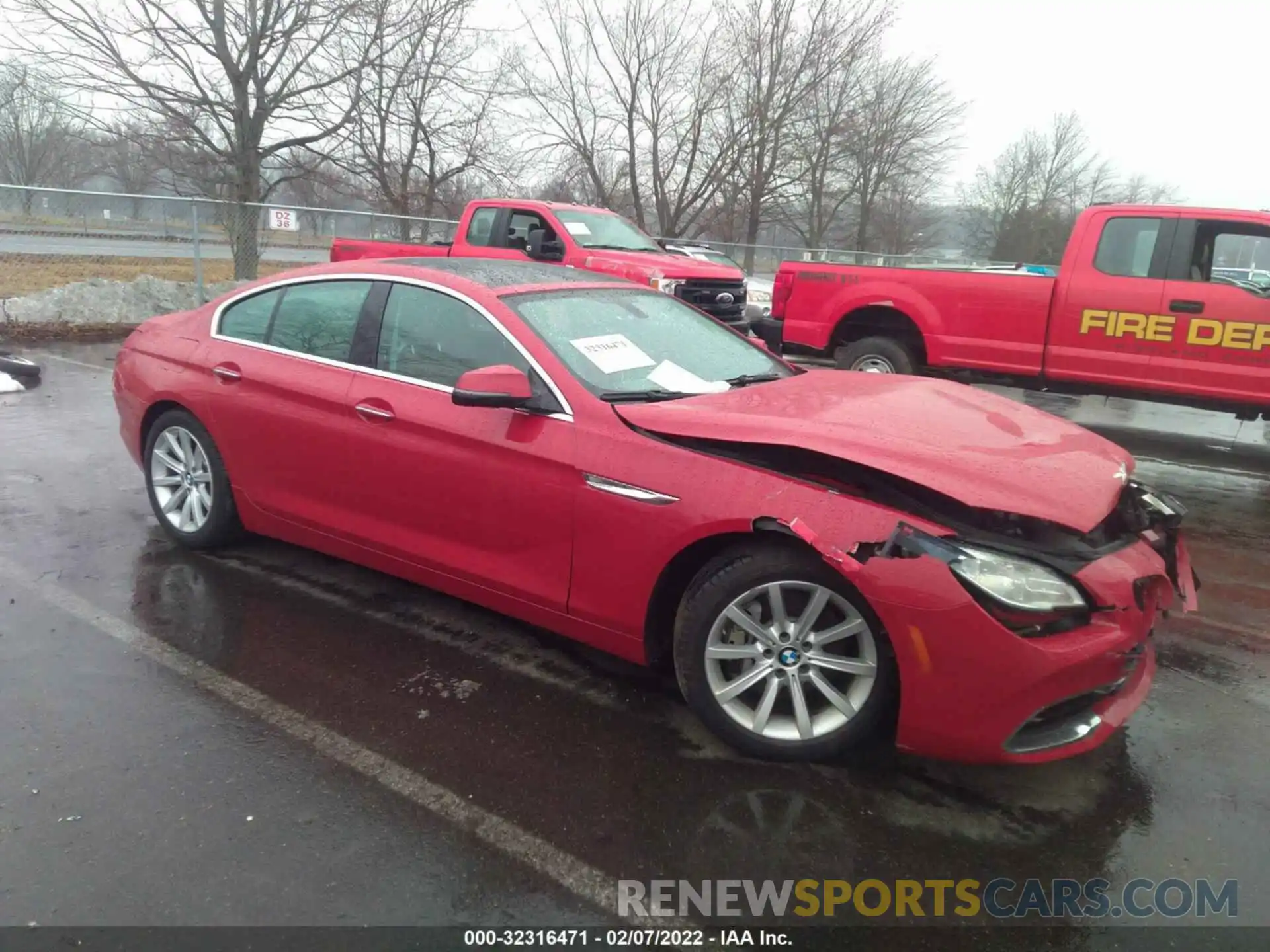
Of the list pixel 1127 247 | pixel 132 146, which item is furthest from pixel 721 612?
pixel 132 146

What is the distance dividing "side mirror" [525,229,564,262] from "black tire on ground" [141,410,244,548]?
614 cm

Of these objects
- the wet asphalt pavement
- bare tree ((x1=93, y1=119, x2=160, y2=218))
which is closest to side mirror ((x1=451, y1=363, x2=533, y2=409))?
the wet asphalt pavement

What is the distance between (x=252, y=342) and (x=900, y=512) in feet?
10.8

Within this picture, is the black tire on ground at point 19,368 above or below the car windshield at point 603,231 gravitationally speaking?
below

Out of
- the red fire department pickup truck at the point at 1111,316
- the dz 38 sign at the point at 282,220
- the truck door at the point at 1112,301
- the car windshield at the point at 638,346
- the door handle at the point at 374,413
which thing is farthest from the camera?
the dz 38 sign at the point at 282,220

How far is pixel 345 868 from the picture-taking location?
7.73 ft

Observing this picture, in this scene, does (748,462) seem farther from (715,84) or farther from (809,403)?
(715,84)

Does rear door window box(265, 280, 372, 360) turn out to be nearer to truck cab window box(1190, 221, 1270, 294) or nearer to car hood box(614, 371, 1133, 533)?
car hood box(614, 371, 1133, 533)

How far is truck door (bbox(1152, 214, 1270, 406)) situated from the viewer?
6883 millimetres

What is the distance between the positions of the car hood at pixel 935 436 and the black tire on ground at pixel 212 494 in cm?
238

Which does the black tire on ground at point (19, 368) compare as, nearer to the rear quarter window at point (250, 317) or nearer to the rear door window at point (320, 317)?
the rear quarter window at point (250, 317)

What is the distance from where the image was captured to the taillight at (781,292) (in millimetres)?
9203

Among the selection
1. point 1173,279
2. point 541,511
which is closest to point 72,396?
point 541,511

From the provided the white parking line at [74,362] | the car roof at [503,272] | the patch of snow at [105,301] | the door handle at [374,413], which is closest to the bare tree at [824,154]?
the patch of snow at [105,301]
